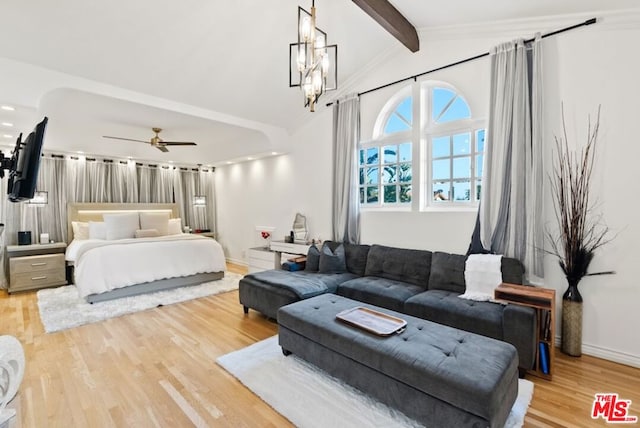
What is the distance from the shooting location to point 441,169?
12.4 feet

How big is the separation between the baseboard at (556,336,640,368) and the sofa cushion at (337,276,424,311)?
4.87 ft

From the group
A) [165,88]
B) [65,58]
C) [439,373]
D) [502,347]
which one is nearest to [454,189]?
[502,347]

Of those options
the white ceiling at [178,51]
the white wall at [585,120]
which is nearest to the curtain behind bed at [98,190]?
the white ceiling at [178,51]

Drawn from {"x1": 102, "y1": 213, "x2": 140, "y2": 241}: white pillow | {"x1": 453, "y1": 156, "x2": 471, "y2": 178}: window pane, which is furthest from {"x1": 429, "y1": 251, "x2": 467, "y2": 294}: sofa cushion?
{"x1": 102, "y1": 213, "x2": 140, "y2": 241}: white pillow

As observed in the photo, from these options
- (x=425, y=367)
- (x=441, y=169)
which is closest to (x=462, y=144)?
(x=441, y=169)

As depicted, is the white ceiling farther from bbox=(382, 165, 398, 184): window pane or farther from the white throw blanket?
the white throw blanket

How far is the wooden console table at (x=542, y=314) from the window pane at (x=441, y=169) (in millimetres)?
1612

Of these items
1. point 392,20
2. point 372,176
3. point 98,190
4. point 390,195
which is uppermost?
point 392,20

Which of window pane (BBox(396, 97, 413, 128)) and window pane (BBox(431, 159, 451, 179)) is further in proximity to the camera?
window pane (BBox(396, 97, 413, 128))

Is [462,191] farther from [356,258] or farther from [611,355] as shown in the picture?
[611,355]

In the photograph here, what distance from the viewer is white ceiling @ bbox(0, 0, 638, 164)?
271cm

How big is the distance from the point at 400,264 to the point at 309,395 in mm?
1976

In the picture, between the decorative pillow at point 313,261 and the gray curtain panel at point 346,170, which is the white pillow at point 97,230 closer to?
the decorative pillow at point 313,261

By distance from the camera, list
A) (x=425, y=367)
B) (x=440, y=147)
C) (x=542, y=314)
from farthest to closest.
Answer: (x=440, y=147) < (x=542, y=314) < (x=425, y=367)
